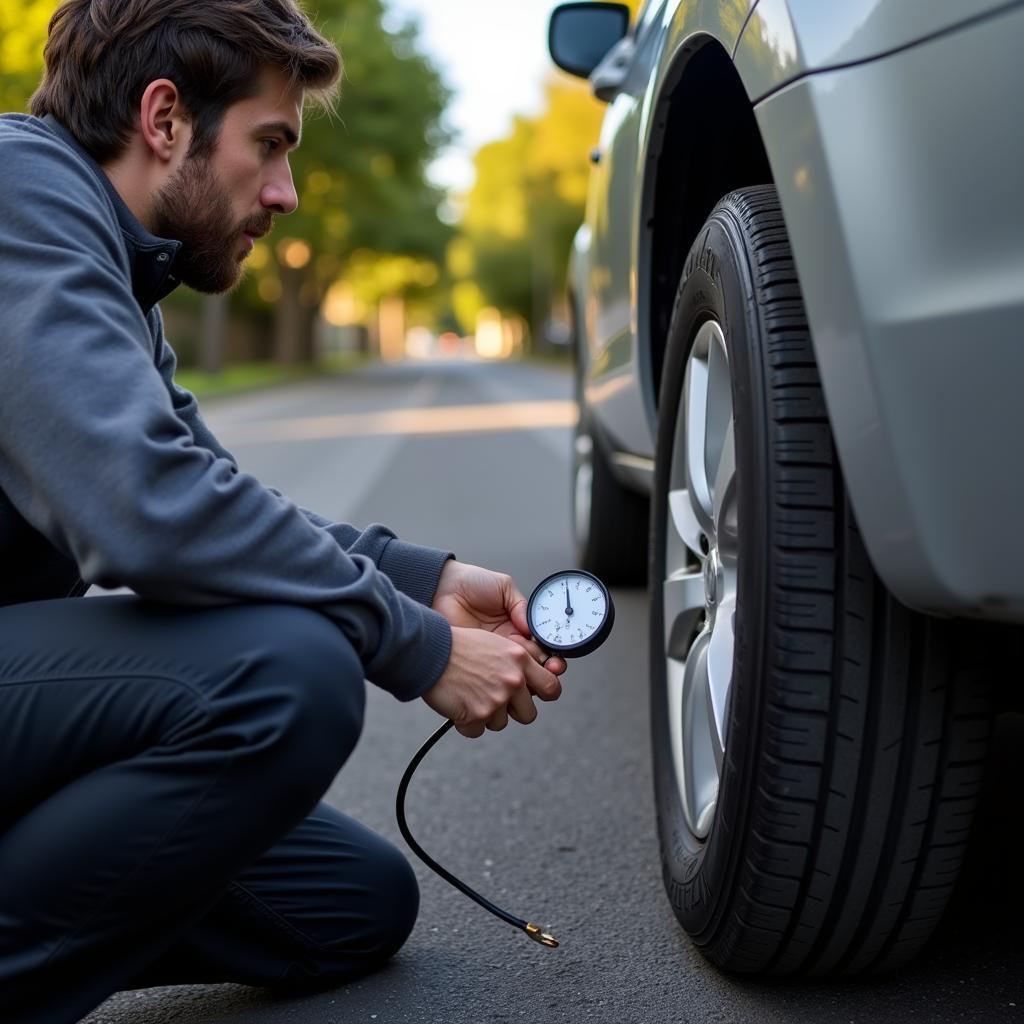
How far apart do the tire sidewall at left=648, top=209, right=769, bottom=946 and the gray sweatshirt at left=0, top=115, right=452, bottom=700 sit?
1.19ft

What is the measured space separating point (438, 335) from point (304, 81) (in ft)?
466

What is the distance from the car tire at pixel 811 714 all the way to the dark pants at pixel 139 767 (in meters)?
0.47

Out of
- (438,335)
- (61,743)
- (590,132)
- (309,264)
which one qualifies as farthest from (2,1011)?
(438,335)

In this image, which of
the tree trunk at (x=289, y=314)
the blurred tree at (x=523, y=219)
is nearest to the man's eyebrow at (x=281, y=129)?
the blurred tree at (x=523, y=219)

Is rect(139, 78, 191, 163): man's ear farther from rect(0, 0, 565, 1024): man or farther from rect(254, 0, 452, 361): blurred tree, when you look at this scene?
rect(254, 0, 452, 361): blurred tree

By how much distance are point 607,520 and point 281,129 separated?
9.52 feet

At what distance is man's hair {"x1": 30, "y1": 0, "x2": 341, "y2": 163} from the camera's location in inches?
70.1

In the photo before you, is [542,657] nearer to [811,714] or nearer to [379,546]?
[379,546]

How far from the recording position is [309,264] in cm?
4009

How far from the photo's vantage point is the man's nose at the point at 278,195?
1.91 meters

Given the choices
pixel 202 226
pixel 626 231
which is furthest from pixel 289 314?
pixel 202 226

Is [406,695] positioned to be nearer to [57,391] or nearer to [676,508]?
[57,391]

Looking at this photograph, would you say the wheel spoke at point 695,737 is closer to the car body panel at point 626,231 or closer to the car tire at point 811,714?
the car tire at point 811,714

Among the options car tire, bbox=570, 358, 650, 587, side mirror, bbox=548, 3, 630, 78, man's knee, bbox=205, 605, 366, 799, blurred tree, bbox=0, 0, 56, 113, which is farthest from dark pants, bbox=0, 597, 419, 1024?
blurred tree, bbox=0, 0, 56, 113
